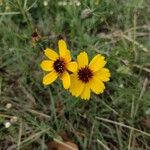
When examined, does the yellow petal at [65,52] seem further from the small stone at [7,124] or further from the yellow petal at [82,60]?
the small stone at [7,124]

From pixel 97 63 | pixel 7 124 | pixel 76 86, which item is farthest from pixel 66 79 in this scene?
pixel 7 124

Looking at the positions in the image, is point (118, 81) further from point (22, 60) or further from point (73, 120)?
point (22, 60)

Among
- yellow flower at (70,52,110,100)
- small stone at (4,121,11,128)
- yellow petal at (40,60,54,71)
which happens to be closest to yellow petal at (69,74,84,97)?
yellow flower at (70,52,110,100)

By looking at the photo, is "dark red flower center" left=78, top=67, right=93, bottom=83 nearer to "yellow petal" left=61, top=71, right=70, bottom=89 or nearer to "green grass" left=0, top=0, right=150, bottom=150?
"yellow petal" left=61, top=71, right=70, bottom=89

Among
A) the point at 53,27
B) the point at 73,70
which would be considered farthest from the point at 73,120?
the point at 53,27

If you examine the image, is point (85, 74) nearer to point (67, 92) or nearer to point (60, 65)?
point (60, 65)

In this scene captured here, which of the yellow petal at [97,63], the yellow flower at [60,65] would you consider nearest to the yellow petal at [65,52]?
the yellow flower at [60,65]
